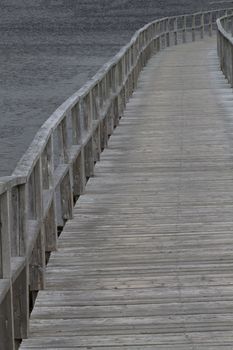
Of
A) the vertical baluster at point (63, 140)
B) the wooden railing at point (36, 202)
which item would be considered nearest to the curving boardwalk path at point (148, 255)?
the wooden railing at point (36, 202)

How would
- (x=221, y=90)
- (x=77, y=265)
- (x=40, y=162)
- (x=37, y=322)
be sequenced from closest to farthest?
(x=37, y=322)
(x=40, y=162)
(x=77, y=265)
(x=221, y=90)

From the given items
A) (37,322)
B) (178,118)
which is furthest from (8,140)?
(37,322)

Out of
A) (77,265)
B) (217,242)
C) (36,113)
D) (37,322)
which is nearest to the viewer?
(37,322)

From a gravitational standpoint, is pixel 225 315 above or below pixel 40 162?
below

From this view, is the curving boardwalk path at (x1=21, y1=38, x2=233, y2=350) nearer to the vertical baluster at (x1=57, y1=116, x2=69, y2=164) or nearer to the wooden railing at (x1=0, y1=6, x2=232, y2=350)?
the wooden railing at (x1=0, y1=6, x2=232, y2=350)

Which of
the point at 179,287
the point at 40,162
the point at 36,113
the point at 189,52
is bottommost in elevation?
the point at 36,113

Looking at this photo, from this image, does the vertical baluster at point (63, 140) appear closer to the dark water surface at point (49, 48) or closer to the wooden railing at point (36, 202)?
the wooden railing at point (36, 202)

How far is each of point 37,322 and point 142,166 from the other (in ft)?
21.3

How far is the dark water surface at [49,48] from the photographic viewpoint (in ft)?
149

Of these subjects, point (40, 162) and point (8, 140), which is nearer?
point (40, 162)

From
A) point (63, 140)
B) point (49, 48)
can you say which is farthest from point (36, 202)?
point (49, 48)

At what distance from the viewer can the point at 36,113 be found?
4684 centimetres

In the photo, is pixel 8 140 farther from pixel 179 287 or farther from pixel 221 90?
pixel 179 287

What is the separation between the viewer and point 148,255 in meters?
8.72
